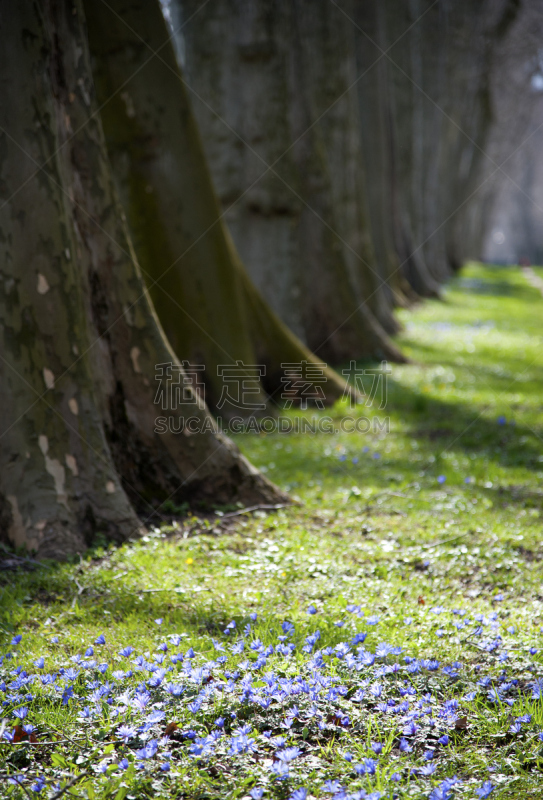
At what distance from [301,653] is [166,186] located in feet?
14.2

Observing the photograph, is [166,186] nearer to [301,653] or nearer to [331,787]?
[301,653]

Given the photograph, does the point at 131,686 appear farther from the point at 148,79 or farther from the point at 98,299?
the point at 148,79

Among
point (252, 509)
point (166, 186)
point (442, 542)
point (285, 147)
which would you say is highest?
point (285, 147)

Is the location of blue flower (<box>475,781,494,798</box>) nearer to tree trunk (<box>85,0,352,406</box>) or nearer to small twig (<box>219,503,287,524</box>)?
small twig (<box>219,503,287,524</box>)

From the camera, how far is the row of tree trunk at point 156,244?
3.39m

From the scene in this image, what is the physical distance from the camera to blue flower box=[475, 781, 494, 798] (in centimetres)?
186

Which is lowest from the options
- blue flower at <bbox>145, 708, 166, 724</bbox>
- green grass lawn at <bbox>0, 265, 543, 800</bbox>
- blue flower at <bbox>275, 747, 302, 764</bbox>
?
green grass lawn at <bbox>0, 265, 543, 800</bbox>

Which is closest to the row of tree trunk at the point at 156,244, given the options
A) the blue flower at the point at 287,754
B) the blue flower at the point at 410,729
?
the blue flower at the point at 287,754

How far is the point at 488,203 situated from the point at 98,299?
51127mm

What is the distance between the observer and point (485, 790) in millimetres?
1867

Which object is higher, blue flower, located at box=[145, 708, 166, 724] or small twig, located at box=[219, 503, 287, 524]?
blue flower, located at box=[145, 708, 166, 724]

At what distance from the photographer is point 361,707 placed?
229 cm

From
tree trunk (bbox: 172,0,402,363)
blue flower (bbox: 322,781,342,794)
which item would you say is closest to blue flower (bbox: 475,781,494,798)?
blue flower (bbox: 322,781,342,794)

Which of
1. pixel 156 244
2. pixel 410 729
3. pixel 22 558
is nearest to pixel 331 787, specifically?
pixel 410 729
